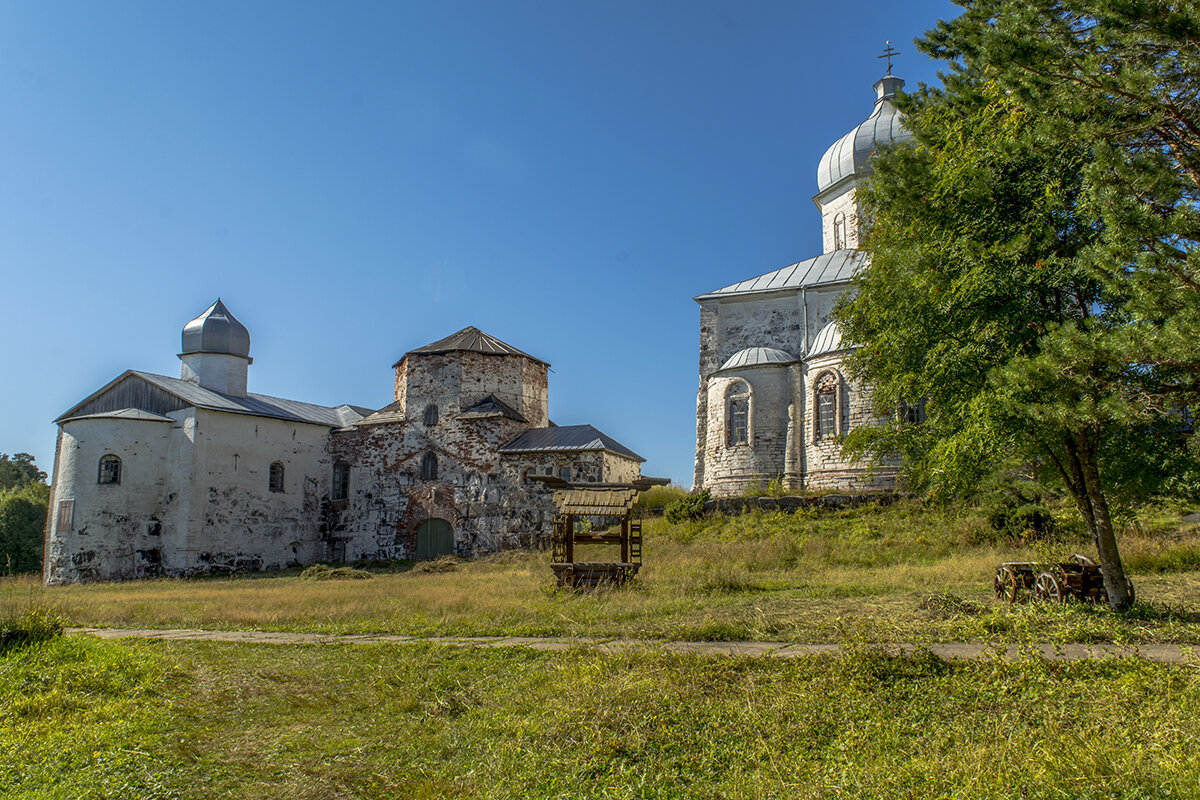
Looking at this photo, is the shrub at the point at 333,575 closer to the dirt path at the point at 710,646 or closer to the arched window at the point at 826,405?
the dirt path at the point at 710,646

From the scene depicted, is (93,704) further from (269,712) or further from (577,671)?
(577,671)

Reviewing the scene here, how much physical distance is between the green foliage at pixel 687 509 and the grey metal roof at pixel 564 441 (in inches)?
155

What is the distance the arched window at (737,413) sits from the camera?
26.7m

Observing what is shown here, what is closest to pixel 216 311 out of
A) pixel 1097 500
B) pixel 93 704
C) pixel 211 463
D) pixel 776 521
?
pixel 211 463

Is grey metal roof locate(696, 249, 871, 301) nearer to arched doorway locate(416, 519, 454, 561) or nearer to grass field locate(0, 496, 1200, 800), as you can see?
arched doorway locate(416, 519, 454, 561)

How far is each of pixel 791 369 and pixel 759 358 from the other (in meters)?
1.11

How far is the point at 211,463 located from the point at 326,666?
2296 centimetres

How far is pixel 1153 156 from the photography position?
7398 mm

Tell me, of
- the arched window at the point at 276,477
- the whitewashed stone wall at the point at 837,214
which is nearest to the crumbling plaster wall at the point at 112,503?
the arched window at the point at 276,477

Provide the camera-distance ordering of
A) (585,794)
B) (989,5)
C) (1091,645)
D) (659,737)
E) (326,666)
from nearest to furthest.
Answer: (585,794) → (659,737) → (1091,645) → (326,666) → (989,5)

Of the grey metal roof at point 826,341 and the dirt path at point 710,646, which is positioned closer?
the dirt path at point 710,646

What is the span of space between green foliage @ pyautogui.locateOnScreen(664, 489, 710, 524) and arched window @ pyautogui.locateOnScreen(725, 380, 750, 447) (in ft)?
8.86

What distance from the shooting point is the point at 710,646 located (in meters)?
8.05

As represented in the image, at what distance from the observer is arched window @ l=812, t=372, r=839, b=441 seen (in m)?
24.7
